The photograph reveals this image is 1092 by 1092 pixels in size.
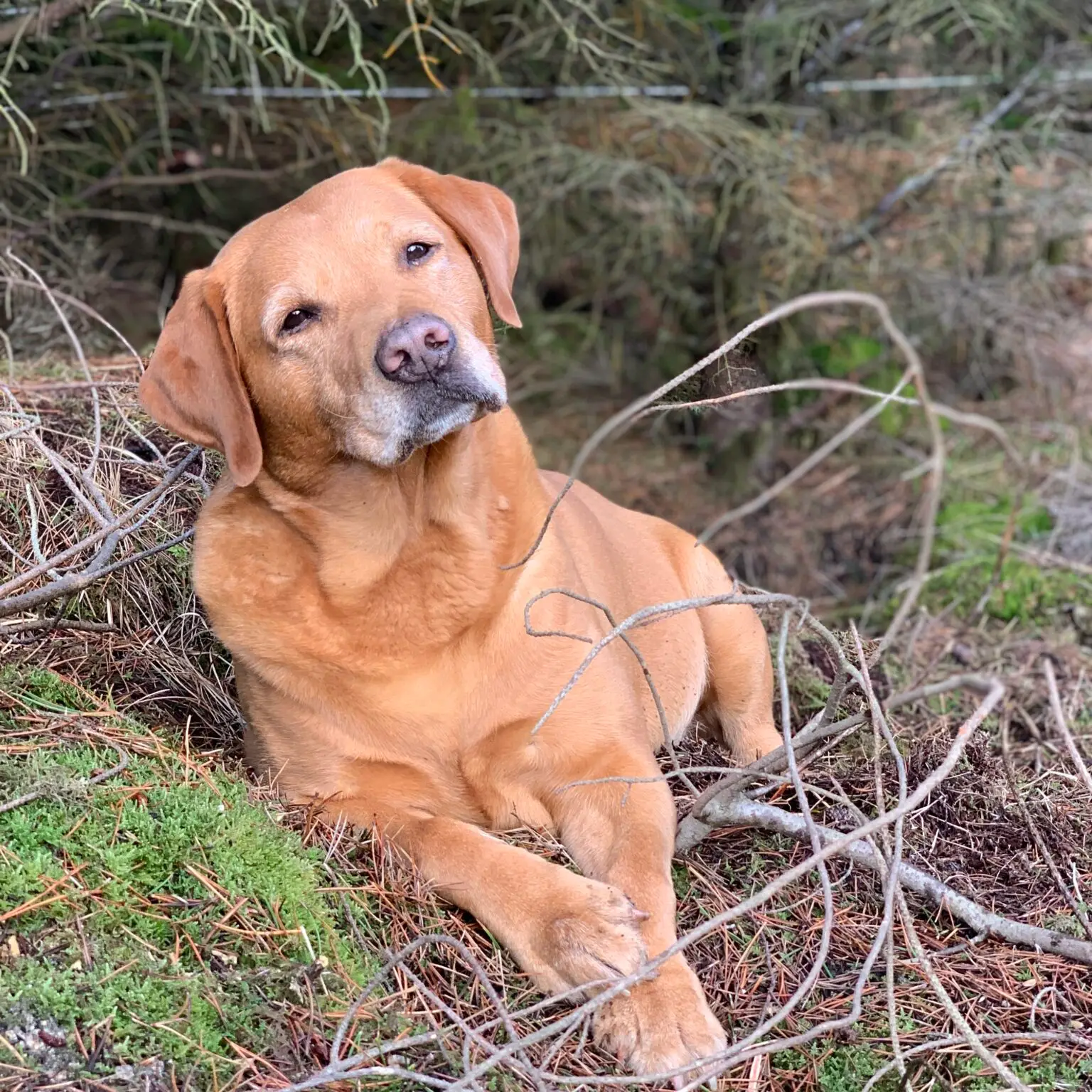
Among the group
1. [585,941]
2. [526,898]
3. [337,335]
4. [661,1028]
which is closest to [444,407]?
[337,335]

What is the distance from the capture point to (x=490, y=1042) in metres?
2.71

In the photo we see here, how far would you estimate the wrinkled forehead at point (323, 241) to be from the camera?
3.43 metres

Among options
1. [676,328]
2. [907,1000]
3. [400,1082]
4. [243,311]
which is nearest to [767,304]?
[676,328]

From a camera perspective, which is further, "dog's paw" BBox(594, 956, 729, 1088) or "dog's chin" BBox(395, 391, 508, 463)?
"dog's chin" BBox(395, 391, 508, 463)

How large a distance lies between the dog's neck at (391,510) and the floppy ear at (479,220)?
0.45 metres

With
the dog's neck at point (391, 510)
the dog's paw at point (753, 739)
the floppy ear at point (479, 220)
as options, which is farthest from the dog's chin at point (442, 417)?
the dog's paw at point (753, 739)

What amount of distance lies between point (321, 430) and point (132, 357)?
2.16 metres

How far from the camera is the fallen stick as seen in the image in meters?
3.17

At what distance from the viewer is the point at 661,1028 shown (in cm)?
279

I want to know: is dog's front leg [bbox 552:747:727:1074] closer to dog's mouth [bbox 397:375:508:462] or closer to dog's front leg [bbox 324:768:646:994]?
dog's front leg [bbox 324:768:646:994]

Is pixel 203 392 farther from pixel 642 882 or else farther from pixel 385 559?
pixel 642 882

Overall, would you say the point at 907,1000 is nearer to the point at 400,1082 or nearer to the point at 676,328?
the point at 400,1082

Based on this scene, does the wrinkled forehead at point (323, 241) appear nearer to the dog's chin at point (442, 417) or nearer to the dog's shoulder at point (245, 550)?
the dog's chin at point (442, 417)

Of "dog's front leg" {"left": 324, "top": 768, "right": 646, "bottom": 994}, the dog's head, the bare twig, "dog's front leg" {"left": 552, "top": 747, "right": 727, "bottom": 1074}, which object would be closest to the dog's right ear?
the dog's head
